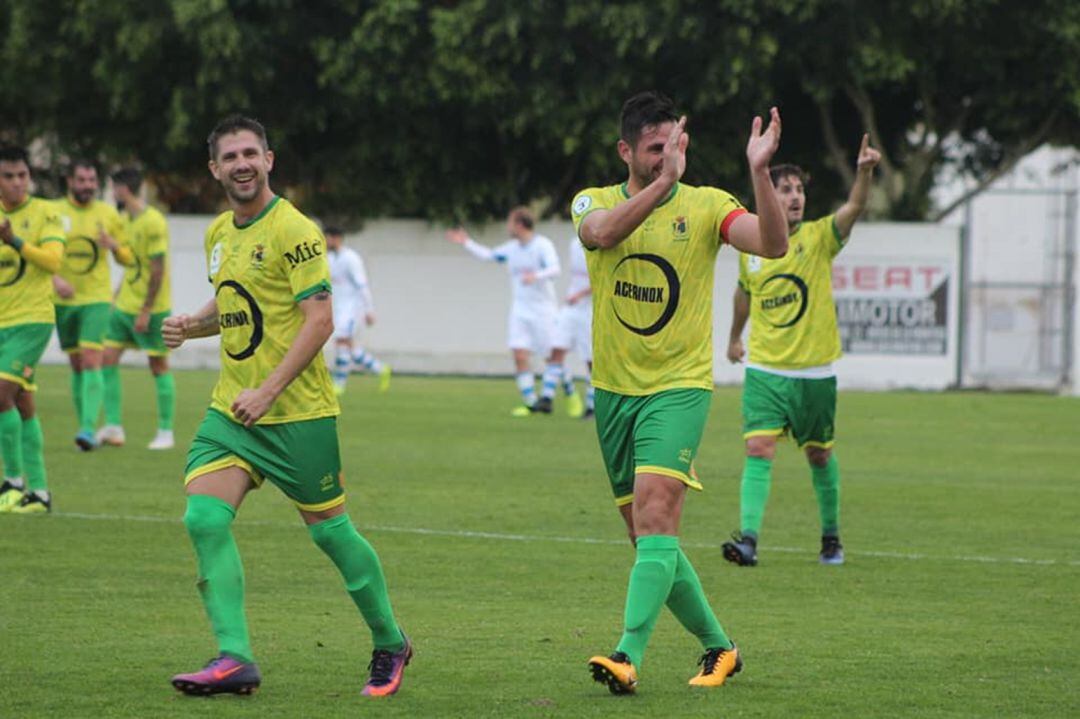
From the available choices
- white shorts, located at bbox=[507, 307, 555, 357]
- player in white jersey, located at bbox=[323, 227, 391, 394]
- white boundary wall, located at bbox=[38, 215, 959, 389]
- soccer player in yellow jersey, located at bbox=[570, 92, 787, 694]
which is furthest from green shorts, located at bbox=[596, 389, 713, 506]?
white boundary wall, located at bbox=[38, 215, 959, 389]

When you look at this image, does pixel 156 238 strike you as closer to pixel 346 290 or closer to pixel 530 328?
pixel 530 328

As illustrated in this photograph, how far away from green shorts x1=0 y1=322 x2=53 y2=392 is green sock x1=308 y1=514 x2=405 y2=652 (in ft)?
19.0

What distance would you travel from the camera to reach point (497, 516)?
13.2 m

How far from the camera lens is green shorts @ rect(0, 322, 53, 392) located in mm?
12438

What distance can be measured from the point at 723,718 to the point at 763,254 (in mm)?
1602

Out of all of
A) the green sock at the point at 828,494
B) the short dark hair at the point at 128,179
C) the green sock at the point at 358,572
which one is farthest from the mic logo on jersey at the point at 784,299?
the short dark hair at the point at 128,179

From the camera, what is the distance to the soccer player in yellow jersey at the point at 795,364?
11102 mm

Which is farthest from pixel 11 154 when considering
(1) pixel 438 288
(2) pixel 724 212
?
(1) pixel 438 288

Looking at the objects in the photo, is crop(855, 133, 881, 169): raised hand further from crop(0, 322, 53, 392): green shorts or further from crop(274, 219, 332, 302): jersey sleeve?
crop(0, 322, 53, 392): green shorts

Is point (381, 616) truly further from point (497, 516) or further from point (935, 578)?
point (497, 516)

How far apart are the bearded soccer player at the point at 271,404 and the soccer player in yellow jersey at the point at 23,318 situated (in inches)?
216

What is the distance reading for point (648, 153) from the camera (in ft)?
23.7

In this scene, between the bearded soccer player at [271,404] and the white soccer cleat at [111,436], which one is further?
the white soccer cleat at [111,436]

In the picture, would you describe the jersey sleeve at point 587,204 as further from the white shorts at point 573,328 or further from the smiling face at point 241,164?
the white shorts at point 573,328
